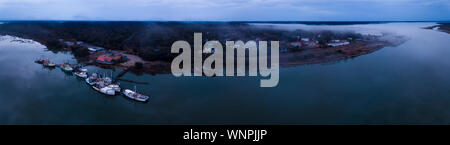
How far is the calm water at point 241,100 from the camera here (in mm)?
3969

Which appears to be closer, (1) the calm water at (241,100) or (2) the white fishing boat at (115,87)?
(1) the calm water at (241,100)

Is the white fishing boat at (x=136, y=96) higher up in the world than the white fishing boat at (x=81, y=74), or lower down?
lower down

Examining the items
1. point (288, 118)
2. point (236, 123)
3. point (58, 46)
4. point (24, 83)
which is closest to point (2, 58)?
point (58, 46)

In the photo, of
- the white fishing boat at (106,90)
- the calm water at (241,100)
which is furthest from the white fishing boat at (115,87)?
the calm water at (241,100)

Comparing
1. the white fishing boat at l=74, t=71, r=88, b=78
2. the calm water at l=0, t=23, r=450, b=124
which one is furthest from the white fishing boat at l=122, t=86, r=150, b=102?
the white fishing boat at l=74, t=71, r=88, b=78

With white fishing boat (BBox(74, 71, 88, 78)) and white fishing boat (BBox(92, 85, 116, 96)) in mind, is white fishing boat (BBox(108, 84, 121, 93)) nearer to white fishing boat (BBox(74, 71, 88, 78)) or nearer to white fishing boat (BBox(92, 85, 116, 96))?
white fishing boat (BBox(92, 85, 116, 96))

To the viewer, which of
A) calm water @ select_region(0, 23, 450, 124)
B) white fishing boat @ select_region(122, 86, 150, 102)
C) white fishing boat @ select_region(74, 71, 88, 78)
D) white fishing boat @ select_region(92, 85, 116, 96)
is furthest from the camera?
white fishing boat @ select_region(74, 71, 88, 78)

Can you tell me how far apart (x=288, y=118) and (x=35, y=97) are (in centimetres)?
533

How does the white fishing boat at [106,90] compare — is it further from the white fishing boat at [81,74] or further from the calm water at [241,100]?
the white fishing boat at [81,74]

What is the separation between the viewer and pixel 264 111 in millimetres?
4215

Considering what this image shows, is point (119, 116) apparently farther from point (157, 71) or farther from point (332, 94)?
point (332, 94)

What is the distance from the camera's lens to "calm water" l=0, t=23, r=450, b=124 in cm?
397

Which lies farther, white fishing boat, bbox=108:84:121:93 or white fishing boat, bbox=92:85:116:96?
white fishing boat, bbox=108:84:121:93

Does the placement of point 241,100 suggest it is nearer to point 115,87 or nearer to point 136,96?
point 136,96
